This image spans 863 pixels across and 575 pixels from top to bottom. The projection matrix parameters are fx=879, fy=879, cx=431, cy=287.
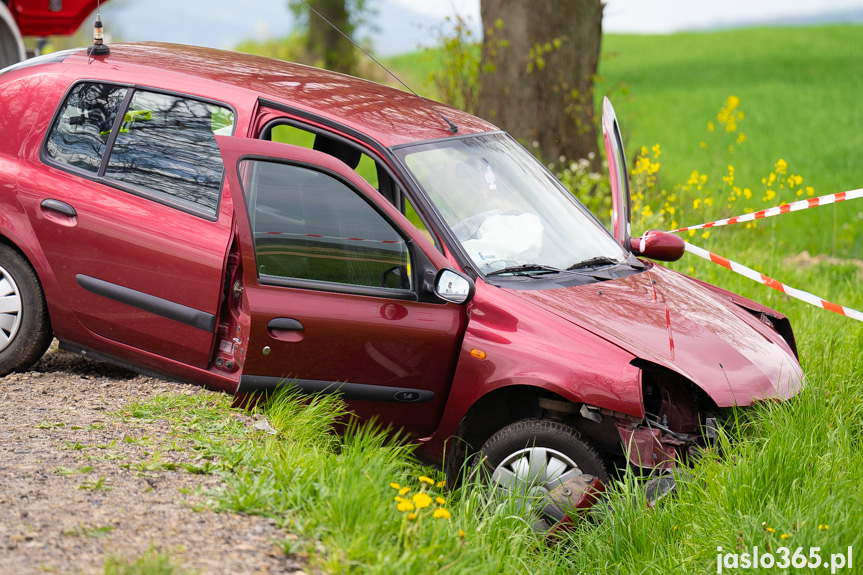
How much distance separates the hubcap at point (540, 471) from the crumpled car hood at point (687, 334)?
557mm

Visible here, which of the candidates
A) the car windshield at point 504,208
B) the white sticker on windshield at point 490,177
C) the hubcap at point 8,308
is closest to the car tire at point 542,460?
the car windshield at point 504,208

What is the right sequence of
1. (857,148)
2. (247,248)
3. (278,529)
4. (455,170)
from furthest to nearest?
(857,148) < (455,170) < (247,248) < (278,529)

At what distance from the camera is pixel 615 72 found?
35750mm

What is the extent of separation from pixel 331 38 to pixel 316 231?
2011cm

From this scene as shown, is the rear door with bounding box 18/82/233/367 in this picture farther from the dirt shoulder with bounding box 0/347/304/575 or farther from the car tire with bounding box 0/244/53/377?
the dirt shoulder with bounding box 0/347/304/575

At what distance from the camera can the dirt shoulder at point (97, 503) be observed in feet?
9.39

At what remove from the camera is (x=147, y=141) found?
15.2ft

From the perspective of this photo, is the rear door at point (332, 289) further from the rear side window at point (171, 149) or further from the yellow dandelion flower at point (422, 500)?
the yellow dandelion flower at point (422, 500)

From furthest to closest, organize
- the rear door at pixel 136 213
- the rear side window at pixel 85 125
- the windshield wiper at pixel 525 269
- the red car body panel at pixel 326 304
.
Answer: the rear side window at pixel 85 125, the rear door at pixel 136 213, the windshield wiper at pixel 525 269, the red car body panel at pixel 326 304

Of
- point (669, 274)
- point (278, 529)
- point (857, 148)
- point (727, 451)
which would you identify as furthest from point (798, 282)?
point (857, 148)

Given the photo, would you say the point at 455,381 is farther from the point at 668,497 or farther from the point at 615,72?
the point at 615,72

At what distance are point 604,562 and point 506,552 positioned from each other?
43cm

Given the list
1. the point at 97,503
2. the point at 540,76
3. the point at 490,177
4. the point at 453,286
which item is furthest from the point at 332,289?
the point at 540,76

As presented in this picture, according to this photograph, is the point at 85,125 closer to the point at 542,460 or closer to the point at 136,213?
the point at 136,213
